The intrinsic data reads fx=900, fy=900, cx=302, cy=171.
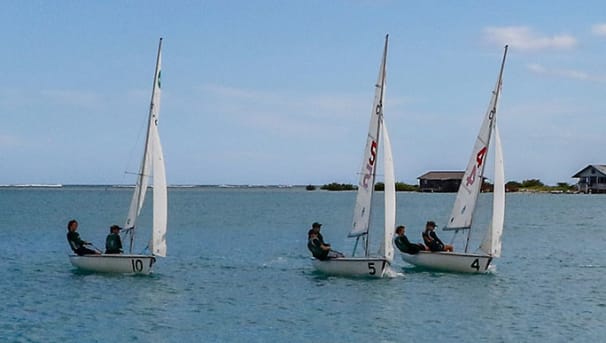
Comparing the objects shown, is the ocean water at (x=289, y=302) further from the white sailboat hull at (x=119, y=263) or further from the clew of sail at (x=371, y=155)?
the clew of sail at (x=371, y=155)

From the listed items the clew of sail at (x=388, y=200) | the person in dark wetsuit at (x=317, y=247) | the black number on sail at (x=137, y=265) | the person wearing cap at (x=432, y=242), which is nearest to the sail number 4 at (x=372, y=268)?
the clew of sail at (x=388, y=200)

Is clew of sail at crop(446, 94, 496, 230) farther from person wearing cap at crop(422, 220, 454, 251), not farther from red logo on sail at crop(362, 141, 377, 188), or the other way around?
red logo on sail at crop(362, 141, 377, 188)

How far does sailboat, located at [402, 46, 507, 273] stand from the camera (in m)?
32.6

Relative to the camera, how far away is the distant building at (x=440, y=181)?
168 metres

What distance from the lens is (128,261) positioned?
30.1m

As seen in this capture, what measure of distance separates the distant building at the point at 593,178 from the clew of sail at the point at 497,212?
12715 cm

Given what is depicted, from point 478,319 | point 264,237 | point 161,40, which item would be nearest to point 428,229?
point 478,319

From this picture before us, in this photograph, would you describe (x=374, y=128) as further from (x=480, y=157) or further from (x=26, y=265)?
(x=26, y=265)

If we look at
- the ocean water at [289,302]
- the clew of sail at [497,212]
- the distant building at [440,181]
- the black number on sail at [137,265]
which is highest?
the distant building at [440,181]

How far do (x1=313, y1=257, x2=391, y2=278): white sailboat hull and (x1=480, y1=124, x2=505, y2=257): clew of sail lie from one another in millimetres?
4452

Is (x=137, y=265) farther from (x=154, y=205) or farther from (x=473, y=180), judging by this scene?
(x=473, y=180)

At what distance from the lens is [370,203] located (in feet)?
103

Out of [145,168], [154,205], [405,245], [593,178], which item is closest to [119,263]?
[154,205]

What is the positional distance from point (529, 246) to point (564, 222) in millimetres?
28581
